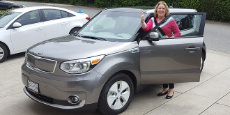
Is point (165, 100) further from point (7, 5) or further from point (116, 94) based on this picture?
point (7, 5)

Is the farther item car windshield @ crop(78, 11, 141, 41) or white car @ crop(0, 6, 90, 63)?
white car @ crop(0, 6, 90, 63)

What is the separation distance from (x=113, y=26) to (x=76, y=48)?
1063mm

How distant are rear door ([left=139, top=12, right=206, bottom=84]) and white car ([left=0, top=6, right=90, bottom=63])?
4588 millimetres

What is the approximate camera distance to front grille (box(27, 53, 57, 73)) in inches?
151

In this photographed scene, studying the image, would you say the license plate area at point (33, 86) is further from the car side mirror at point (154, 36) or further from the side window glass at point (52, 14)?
the side window glass at point (52, 14)

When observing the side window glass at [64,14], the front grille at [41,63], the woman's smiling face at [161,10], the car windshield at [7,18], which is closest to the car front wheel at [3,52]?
Answer: the car windshield at [7,18]

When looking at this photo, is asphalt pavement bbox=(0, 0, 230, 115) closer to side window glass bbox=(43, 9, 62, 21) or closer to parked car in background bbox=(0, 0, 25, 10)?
side window glass bbox=(43, 9, 62, 21)

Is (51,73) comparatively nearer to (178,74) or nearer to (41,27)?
(178,74)

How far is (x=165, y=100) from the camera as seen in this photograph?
16.1 feet

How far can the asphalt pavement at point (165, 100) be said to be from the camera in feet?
14.5

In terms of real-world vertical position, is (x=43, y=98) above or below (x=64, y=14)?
below

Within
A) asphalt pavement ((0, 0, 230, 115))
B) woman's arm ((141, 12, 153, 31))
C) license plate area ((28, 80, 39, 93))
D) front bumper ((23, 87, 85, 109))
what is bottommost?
asphalt pavement ((0, 0, 230, 115))

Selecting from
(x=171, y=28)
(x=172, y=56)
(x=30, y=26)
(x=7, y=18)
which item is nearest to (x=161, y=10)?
(x=171, y=28)

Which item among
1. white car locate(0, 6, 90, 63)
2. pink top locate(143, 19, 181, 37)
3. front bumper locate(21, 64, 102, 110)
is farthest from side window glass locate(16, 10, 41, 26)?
pink top locate(143, 19, 181, 37)
